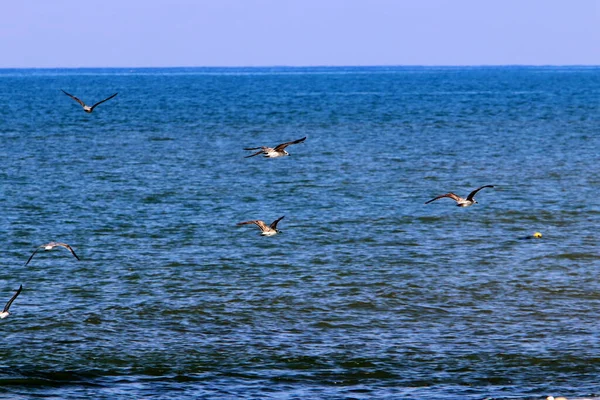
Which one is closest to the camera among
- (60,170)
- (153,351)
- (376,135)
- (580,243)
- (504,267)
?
(153,351)

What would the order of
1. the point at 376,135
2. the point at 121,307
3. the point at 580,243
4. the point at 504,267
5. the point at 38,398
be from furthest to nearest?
1. the point at 376,135
2. the point at 580,243
3. the point at 504,267
4. the point at 121,307
5. the point at 38,398

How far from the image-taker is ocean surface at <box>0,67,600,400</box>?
74.2ft

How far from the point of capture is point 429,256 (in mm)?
35531

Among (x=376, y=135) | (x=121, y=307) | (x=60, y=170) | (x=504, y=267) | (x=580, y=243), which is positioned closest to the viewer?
(x=121, y=307)

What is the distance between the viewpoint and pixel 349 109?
13775 cm

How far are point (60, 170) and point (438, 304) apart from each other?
3849 centimetres

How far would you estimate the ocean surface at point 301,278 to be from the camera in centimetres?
2261

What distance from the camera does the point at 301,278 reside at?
3225 centimetres

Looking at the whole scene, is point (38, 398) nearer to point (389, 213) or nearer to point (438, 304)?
point (438, 304)

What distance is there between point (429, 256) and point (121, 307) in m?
12.1

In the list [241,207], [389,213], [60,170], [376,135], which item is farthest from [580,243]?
[376,135]

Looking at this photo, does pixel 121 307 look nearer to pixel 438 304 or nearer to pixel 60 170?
pixel 438 304

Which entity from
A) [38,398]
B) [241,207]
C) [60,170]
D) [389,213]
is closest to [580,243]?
[389,213]

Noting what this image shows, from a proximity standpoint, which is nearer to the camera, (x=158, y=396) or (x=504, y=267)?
(x=158, y=396)
